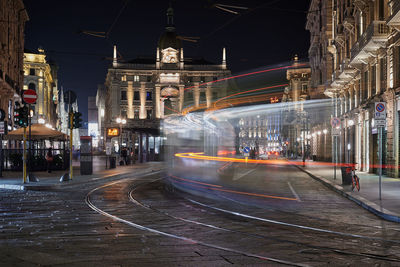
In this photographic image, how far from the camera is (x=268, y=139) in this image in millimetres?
139375

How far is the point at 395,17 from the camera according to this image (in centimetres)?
2245

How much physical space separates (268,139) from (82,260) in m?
134

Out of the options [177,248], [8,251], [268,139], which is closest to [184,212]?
[177,248]

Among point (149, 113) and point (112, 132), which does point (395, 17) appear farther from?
point (149, 113)

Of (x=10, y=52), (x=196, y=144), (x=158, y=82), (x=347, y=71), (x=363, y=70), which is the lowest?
(x=196, y=144)

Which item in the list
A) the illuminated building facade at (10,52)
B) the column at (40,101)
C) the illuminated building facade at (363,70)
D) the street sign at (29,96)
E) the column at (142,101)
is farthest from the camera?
the column at (142,101)

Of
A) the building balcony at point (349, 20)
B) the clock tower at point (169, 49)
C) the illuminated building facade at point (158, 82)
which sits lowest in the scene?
the building balcony at point (349, 20)

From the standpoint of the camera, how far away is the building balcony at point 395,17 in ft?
71.3

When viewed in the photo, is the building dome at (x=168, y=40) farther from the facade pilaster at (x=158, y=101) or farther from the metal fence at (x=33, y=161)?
the metal fence at (x=33, y=161)

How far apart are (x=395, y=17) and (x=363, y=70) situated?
10.3m

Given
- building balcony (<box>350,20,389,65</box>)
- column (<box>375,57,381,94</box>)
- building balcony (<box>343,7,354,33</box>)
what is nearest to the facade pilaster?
building balcony (<box>343,7,354,33</box>)

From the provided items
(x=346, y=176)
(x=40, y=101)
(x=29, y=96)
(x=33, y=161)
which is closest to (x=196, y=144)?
(x=346, y=176)

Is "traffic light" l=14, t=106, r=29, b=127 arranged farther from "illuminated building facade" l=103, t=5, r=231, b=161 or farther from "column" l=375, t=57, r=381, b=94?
"illuminated building facade" l=103, t=5, r=231, b=161

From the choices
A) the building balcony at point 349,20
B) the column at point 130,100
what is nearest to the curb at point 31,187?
the building balcony at point 349,20
